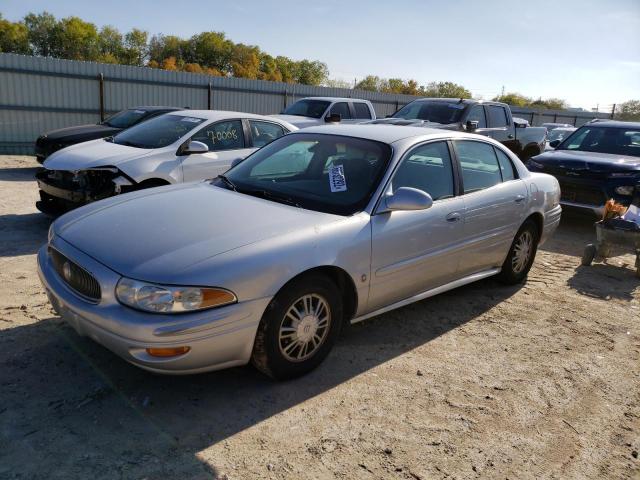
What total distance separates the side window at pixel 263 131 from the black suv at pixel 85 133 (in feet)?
14.8

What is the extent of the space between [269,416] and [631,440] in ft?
7.08

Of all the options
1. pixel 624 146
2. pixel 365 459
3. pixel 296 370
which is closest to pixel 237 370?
pixel 296 370

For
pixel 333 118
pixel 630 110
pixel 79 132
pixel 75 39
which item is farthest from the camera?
pixel 75 39

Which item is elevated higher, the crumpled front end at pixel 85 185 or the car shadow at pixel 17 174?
the crumpled front end at pixel 85 185

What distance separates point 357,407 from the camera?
334cm

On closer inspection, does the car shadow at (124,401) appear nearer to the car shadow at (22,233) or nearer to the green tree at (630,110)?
the car shadow at (22,233)

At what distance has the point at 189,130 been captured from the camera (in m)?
7.15

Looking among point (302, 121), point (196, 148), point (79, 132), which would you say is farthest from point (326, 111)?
point (196, 148)

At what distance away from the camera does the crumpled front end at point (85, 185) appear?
20.7 ft

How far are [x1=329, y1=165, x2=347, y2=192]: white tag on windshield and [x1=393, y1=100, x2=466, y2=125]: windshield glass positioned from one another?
813 centimetres

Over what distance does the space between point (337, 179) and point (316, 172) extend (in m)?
0.31

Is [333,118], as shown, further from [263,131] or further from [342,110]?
[263,131]

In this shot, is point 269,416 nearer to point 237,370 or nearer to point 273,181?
point 237,370

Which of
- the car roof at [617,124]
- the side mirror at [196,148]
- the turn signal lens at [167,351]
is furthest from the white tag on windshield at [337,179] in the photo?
the car roof at [617,124]
